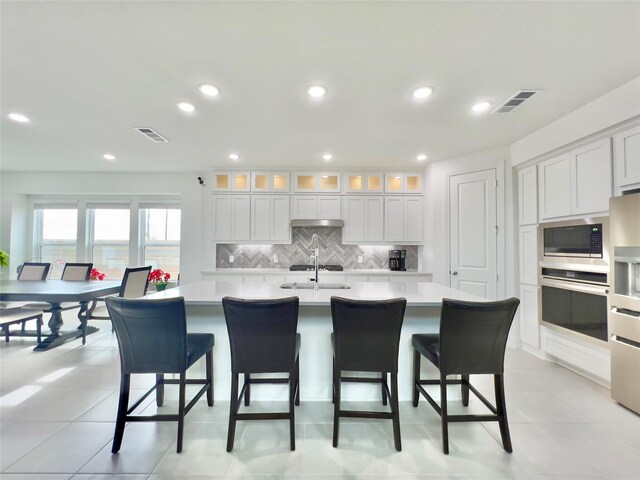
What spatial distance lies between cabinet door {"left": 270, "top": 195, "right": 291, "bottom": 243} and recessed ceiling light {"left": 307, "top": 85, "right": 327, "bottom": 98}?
99.2 inches

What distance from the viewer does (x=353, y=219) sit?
4.83 meters

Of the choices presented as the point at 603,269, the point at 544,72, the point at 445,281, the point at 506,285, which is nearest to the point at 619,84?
the point at 544,72

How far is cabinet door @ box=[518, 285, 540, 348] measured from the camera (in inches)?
130

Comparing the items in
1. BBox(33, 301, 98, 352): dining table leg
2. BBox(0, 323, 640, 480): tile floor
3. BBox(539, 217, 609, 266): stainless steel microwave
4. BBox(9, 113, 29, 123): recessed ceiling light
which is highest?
BBox(9, 113, 29, 123): recessed ceiling light

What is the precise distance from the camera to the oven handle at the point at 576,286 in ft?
8.20

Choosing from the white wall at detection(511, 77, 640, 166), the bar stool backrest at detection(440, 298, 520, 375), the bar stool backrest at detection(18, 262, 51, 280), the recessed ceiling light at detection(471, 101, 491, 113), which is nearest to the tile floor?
the bar stool backrest at detection(440, 298, 520, 375)

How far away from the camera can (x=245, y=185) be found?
4.84 meters

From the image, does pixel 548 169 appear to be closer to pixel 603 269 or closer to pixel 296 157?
pixel 603 269

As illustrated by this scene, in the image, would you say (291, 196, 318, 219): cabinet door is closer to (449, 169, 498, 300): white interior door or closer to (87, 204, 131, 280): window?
A: (449, 169, 498, 300): white interior door

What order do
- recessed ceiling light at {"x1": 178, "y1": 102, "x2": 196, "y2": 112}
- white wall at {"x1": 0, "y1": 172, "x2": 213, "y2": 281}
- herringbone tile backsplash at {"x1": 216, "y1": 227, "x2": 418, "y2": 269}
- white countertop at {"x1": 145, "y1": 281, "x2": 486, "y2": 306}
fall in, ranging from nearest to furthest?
white countertop at {"x1": 145, "y1": 281, "x2": 486, "y2": 306}
recessed ceiling light at {"x1": 178, "y1": 102, "x2": 196, "y2": 112}
herringbone tile backsplash at {"x1": 216, "y1": 227, "x2": 418, "y2": 269}
white wall at {"x1": 0, "y1": 172, "x2": 213, "y2": 281}

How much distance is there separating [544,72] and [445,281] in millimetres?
2861

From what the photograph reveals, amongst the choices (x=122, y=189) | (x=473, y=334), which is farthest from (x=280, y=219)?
(x=473, y=334)

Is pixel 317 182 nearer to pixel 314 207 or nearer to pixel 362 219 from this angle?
pixel 314 207

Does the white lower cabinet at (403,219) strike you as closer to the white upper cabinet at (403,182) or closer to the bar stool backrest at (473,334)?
the white upper cabinet at (403,182)
